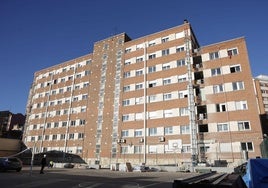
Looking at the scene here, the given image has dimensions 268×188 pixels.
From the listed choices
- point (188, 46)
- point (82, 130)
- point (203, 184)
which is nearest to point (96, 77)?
point (82, 130)

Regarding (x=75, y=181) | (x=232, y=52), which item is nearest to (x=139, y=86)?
(x=232, y=52)

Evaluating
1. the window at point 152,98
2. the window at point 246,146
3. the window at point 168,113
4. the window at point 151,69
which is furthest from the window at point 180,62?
the window at point 246,146

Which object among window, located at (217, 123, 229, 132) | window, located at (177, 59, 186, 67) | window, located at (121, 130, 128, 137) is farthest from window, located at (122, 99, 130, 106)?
window, located at (217, 123, 229, 132)

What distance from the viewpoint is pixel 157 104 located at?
44.0 meters

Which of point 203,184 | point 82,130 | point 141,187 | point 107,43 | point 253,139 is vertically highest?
point 107,43

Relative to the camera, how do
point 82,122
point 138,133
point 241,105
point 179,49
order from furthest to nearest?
point 82,122
point 179,49
point 138,133
point 241,105

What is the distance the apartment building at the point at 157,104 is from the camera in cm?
3669

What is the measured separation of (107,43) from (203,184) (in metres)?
55.6

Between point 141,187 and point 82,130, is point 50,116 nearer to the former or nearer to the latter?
point 82,130

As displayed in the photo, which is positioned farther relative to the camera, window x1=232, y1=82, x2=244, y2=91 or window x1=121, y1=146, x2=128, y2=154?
window x1=121, y1=146, x2=128, y2=154

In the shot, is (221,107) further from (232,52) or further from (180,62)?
(180,62)

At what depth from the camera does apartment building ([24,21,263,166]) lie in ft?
120

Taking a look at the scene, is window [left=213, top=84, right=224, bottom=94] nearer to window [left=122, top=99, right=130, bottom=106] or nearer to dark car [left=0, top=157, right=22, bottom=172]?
window [left=122, top=99, right=130, bottom=106]

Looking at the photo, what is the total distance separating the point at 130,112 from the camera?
46969 mm
